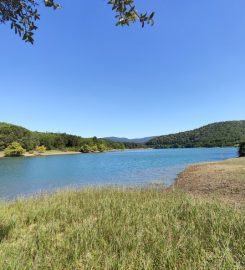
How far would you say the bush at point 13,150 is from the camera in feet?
356

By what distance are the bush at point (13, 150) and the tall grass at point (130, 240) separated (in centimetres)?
10481

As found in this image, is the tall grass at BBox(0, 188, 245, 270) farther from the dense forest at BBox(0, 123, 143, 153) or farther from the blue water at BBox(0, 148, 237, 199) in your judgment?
the dense forest at BBox(0, 123, 143, 153)

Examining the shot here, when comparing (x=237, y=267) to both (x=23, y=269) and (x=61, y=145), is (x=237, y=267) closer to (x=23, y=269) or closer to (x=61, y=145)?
(x=23, y=269)

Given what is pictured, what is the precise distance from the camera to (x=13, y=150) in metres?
109

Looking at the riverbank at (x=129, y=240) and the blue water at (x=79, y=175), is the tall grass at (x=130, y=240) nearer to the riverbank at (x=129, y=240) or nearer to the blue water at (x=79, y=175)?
the riverbank at (x=129, y=240)

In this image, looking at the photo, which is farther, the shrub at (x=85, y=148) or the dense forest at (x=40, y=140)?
the shrub at (x=85, y=148)

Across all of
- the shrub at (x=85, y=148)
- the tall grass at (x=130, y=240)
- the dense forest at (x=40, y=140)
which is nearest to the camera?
the tall grass at (x=130, y=240)

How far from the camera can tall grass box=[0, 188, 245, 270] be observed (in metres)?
5.24

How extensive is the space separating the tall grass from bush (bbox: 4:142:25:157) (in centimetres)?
10481

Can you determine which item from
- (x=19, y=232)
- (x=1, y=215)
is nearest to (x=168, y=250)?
(x=19, y=232)

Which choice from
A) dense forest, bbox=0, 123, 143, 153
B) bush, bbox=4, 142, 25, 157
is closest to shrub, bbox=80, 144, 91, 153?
dense forest, bbox=0, 123, 143, 153

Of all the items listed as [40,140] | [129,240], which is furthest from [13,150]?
[129,240]

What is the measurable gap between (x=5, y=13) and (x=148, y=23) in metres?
2.08

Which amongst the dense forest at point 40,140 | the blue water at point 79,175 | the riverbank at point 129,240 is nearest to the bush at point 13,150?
the dense forest at point 40,140
